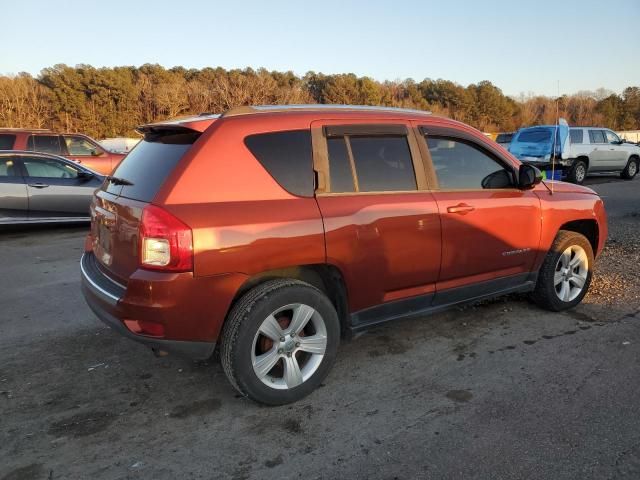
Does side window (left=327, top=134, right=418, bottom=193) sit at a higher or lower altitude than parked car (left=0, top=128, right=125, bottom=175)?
lower

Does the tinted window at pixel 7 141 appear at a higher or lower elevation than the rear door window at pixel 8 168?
higher

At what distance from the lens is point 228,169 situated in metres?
3.06

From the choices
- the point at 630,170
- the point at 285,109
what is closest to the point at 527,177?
the point at 285,109

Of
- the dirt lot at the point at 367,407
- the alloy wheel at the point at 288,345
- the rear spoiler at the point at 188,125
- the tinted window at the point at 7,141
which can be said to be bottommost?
the dirt lot at the point at 367,407

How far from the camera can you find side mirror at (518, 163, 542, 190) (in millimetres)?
4277

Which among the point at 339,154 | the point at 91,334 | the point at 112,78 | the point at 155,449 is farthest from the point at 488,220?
the point at 112,78

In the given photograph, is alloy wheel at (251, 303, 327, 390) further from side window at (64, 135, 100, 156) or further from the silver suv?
the silver suv

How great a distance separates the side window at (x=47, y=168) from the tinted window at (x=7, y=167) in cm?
18

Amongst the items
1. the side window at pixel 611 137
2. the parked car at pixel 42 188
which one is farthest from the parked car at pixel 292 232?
the side window at pixel 611 137

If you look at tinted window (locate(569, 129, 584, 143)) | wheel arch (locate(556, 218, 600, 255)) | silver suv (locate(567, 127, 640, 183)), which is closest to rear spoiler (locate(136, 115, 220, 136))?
wheel arch (locate(556, 218, 600, 255))

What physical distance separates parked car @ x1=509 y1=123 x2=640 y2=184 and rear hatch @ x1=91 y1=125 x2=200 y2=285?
14.0 m

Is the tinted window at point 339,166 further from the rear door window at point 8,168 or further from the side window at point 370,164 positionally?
the rear door window at point 8,168

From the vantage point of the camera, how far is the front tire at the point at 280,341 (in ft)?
9.95

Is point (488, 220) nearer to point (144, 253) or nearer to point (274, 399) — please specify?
point (274, 399)
